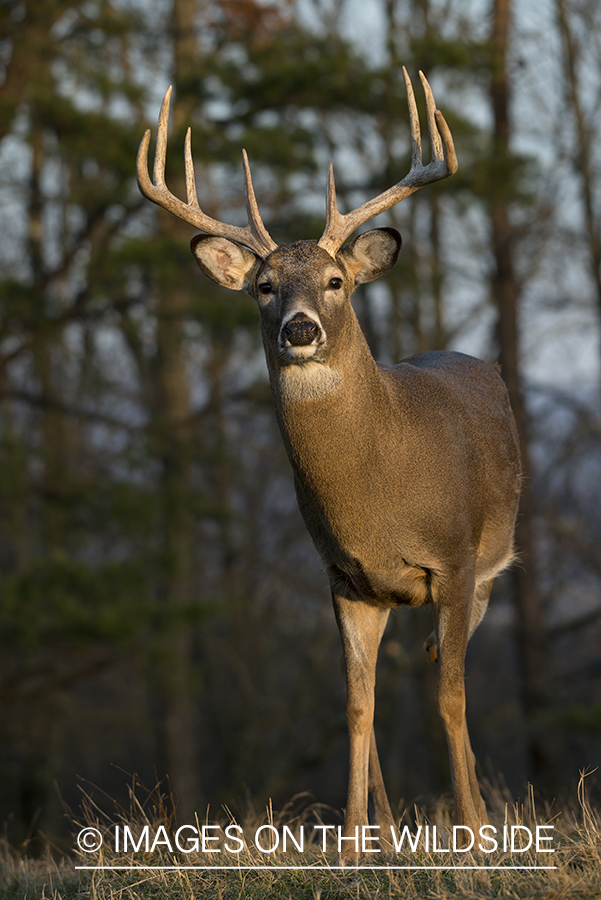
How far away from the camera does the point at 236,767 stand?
17875mm

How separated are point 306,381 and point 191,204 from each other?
116 centimetres

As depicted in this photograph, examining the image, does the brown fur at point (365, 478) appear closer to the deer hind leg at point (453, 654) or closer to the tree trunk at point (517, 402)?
the deer hind leg at point (453, 654)

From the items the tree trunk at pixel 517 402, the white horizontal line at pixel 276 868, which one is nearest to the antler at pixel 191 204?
the white horizontal line at pixel 276 868

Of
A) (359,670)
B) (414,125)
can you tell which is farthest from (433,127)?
(359,670)

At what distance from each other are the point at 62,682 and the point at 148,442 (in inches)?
118

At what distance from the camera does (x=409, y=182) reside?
4.83 m

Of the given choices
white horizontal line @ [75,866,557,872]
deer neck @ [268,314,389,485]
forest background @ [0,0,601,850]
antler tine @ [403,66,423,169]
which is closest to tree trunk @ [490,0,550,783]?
forest background @ [0,0,601,850]

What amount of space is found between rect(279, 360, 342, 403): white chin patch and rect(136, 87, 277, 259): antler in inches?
27.2

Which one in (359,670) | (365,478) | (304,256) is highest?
(304,256)

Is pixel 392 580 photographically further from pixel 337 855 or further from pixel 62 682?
pixel 62 682

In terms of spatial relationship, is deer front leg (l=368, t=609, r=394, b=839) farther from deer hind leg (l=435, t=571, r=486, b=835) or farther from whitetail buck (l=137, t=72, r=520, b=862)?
deer hind leg (l=435, t=571, r=486, b=835)

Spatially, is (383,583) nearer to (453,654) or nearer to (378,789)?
(453,654)

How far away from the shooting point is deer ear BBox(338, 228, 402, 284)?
470cm

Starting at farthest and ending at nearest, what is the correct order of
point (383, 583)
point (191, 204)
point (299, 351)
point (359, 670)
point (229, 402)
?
1. point (229, 402)
2. point (191, 204)
3. point (359, 670)
4. point (383, 583)
5. point (299, 351)
